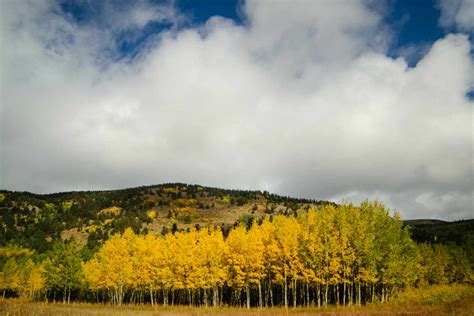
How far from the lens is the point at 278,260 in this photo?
57.8 m

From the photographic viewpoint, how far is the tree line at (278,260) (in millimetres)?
52344

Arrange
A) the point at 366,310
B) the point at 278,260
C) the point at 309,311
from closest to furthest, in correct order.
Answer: the point at 366,310, the point at 309,311, the point at 278,260

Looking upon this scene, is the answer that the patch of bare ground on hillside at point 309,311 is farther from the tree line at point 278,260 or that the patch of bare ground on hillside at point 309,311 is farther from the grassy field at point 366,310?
the tree line at point 278,260

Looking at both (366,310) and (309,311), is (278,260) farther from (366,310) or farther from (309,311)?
(366,310)

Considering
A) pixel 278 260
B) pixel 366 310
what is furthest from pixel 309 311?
pixel 278 260

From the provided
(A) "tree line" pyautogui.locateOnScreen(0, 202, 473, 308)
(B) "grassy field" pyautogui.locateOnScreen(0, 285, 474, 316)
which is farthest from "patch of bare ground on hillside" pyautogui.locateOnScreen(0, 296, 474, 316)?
(A) "tree line" pyautogui.locateOnScreen(0, 202, 473, 308)

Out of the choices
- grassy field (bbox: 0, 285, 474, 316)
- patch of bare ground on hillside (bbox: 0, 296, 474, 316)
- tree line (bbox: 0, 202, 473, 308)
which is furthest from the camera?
tree line (bbox: 0, 202, 473, 308)

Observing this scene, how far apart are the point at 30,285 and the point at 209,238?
6191 cm

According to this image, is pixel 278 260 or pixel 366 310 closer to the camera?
pixel 366 310

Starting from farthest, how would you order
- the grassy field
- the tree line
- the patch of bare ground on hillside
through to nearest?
the tree line, the grassy field, the patch of bare ground on hillside

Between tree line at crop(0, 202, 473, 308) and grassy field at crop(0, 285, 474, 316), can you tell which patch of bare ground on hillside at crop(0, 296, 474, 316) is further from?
tree line at crop(0, 202, 473, 308)

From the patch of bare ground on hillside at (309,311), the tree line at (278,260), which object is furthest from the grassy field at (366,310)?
the tree line at (278,260)

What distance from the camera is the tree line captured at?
52344mm

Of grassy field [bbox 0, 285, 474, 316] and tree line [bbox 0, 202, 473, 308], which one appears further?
tree line [bbox 0, 202, 473, 308]
